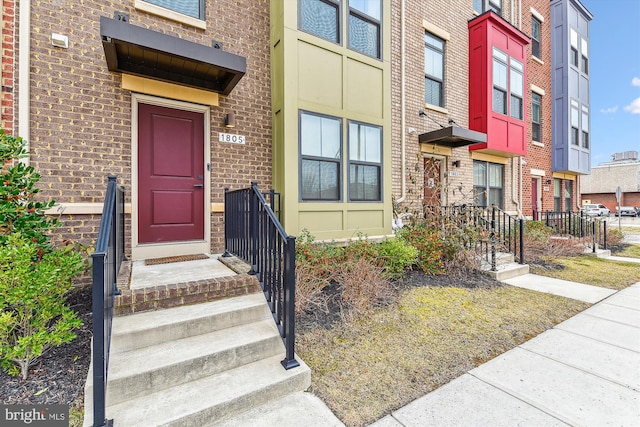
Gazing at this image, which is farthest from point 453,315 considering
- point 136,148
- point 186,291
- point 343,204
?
point 136,148

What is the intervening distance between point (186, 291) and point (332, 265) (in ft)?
7.06

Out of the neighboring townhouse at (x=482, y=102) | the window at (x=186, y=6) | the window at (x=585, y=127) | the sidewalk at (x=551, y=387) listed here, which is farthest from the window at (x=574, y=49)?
the window at (x=186, y=6)

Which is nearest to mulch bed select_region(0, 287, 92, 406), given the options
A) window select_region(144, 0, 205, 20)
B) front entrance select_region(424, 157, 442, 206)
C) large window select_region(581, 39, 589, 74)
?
window select_region(144, 0, 205, 20)

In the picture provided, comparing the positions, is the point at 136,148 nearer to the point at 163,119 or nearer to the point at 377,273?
the point at 163,119

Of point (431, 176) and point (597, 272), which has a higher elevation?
point (431, 176)

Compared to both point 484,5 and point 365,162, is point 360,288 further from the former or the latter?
point 484,5

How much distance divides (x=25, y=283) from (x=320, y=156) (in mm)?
4091

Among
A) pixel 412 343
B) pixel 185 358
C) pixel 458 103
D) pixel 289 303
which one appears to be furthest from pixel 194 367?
pixel 458 103

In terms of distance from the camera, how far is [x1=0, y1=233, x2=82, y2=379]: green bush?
2064 mm

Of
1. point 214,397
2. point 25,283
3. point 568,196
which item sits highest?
point 568,196

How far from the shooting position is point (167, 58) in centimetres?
392

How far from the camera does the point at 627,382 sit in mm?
2449

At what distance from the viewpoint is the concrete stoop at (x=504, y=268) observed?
5.49 meters

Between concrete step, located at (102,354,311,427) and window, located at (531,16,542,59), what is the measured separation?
1387cm
